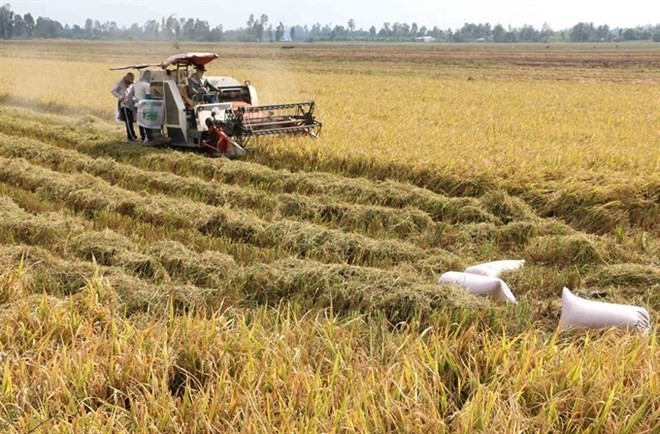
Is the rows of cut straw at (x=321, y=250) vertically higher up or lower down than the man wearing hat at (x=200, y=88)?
lower down

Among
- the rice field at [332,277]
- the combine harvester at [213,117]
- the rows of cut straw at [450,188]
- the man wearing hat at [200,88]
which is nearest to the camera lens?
the rice field at [332,277]

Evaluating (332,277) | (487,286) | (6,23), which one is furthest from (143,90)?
(6,23)

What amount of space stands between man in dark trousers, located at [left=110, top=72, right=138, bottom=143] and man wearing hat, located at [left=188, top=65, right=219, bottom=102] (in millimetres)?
1560

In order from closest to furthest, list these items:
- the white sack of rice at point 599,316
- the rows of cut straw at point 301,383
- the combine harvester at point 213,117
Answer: the rows of cut straw at point 301,383
the white sack of rice at point 599,316
the combine harvester at point 213,117

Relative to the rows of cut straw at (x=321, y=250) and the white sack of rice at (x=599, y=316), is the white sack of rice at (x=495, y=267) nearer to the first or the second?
the rows of cut straw at (x=321, y=250)

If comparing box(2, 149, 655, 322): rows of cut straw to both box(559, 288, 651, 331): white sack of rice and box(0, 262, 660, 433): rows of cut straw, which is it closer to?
box(559, 288, 651, 331): white sack of rice


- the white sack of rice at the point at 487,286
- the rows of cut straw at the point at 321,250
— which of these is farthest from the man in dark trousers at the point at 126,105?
the white sack of rice at the point at 487,286

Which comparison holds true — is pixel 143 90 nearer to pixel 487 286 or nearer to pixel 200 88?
pixel 200 88

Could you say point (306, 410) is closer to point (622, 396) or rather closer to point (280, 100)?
point (622, 396)

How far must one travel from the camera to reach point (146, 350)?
3699 millimetres

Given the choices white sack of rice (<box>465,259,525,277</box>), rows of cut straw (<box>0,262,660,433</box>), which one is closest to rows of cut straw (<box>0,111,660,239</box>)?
white sack of rice (<box>465,259,525,277</box>)

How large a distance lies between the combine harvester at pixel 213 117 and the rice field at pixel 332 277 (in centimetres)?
44

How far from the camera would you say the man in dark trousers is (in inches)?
522

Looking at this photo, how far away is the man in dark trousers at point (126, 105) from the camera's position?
43.5ft
